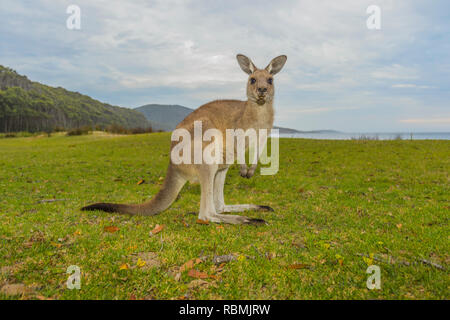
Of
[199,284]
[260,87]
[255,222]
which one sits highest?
[260,87]

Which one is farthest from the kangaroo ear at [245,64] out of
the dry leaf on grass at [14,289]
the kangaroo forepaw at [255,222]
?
the dry leaf on grass at [14,289]

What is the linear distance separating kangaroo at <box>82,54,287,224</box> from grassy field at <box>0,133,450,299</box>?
216mm

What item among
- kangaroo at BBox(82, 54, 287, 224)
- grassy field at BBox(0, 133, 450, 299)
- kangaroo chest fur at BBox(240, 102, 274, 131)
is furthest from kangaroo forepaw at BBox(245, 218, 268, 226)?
kangaroo chest fur at BBox(240, 102, 274, 131)

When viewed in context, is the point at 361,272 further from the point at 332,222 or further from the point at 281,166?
the point at 281,166

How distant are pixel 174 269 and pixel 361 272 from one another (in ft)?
6.10

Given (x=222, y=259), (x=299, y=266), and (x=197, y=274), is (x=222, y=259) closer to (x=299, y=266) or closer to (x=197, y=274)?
(x=197, y=274)

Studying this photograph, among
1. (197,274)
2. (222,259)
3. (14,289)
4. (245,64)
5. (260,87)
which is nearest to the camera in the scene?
(14,289)

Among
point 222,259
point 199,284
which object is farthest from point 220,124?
point 199,284

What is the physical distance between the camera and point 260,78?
13.1 feet

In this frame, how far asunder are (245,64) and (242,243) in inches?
98.5

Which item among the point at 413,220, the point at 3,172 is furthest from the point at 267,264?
the point at 3,172

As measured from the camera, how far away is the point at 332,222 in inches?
183

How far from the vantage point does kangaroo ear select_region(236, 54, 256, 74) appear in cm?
413

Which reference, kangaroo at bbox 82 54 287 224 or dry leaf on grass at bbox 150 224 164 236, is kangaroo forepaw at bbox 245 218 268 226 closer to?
kangaroo at bbox 82 54 287 224
